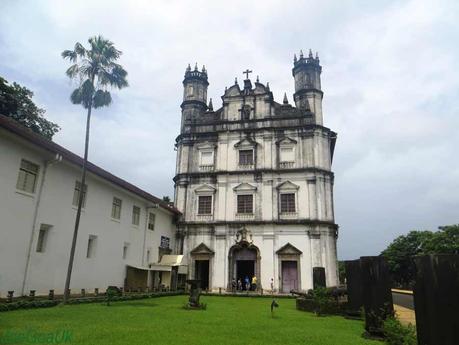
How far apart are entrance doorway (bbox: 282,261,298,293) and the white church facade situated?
0.08 m

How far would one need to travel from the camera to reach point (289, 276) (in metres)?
27.9

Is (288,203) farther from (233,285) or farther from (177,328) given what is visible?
(177,328)

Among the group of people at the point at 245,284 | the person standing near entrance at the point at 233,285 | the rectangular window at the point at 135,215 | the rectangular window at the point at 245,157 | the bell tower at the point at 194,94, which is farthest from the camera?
the bell tower at the point at 194,94

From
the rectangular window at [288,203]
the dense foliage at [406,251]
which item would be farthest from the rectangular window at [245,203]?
the dense foliage at [406,251]

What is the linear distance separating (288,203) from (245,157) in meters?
5.65

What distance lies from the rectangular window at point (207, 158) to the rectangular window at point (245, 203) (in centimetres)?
427

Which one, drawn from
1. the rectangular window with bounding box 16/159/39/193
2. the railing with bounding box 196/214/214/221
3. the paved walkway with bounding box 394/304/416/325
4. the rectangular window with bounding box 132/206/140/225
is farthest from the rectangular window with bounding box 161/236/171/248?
the paved walkway with bounding box 394/304/416/325

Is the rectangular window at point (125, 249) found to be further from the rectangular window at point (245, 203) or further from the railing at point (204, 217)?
the rectangular window at point (245, 203)

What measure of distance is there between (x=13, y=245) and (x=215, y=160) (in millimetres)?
19435

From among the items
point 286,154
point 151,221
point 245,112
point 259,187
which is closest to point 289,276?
point 259,187

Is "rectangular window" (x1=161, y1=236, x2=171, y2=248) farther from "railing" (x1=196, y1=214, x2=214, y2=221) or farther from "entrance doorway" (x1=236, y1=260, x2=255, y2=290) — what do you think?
"entrance doorway" (x1=236, y1=260, x2=255, y2=290)

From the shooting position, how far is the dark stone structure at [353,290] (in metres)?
13.1

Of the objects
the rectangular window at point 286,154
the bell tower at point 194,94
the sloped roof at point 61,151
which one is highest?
the bell tower at point 194,94

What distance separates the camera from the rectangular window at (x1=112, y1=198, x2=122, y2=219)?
22503mm
